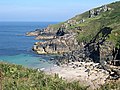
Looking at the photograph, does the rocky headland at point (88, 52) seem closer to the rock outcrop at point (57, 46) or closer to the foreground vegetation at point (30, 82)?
the rock outcrop at point (57, 46)

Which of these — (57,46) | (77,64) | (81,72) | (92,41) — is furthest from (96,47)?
(81,72)

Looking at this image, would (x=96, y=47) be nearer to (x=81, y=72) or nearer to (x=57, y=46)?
(x=57, y=46)

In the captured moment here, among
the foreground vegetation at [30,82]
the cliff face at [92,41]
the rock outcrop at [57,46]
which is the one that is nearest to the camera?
the foreground vegetation at [30,82]

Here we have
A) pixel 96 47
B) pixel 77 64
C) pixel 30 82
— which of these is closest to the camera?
pixel 30 82

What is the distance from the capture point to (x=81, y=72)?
Result: 355ft

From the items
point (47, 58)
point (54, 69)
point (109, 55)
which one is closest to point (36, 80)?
point (54, 69)

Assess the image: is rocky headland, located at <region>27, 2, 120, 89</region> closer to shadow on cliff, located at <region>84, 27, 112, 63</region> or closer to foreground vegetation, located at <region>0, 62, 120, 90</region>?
shadow on cliff, located at <region>84, 27, 112, 63</region>

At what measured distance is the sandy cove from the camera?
316ft

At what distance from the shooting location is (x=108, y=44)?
130m

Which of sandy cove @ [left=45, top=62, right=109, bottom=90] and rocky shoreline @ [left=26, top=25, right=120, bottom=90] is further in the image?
rocky shoreline @ [left=26, top=25, right=120, bottom=90]

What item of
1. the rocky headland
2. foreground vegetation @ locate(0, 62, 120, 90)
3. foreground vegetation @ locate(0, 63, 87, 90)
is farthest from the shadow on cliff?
foreground vegetation @ locate(0, 62, 120, 90)

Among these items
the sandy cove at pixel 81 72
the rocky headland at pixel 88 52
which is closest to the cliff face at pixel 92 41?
the rocky headland at pixel 88 52

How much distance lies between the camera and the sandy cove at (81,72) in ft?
316

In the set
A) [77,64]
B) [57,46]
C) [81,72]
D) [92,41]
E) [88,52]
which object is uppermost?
[92,41]
